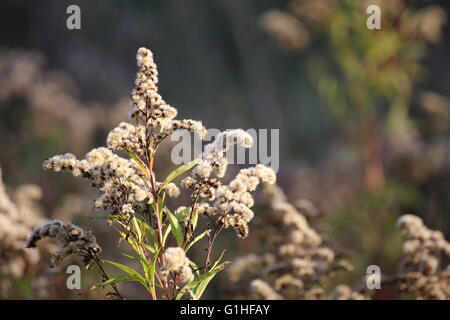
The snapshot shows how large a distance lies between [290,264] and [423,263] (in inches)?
25.3

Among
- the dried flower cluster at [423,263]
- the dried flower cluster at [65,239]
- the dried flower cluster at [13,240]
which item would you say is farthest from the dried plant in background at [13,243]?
the dried flower cluster at [423,263]

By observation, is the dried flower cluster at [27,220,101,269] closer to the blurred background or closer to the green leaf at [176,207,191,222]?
the green leaf at [176,207,191,222]

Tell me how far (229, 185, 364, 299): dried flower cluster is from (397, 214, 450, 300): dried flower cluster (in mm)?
281

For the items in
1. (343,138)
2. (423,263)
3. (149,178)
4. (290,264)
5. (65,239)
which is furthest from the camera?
(343,138)

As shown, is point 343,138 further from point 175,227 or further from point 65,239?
point 65,239

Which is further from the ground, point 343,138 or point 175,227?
point 343,138

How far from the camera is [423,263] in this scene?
9.54 feet

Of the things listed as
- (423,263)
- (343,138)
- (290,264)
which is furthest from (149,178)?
(343,138)

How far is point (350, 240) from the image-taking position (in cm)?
514

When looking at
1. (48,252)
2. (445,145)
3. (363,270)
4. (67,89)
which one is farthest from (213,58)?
(48,252)

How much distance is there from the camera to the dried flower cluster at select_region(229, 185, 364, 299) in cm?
297

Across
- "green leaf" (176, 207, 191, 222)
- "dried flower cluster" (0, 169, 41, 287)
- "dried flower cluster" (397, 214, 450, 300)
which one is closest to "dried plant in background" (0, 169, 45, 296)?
"dried flower cluster" (0, 169, 41, 287)
